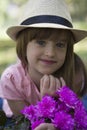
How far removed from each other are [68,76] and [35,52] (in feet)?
1.01

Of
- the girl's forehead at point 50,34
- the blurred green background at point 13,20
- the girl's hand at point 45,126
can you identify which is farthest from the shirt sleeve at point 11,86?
the blurred green background at point 13,20

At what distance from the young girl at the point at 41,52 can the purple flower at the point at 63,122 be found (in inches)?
11.7

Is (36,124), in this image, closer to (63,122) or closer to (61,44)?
(63,122)

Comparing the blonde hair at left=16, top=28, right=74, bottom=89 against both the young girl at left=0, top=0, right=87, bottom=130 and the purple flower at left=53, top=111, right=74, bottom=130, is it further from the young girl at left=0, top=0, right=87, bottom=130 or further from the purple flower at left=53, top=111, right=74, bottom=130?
the purple flower at left=53, top=111, right=74, bottom=130

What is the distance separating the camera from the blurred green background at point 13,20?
480 centimetres

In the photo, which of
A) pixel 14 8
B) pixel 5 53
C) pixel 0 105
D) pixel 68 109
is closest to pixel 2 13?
pixel 14 8

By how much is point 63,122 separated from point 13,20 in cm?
429

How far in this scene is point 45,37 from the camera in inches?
67.2

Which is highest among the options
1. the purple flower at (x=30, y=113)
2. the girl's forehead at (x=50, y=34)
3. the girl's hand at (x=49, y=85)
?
the girl's forehead at (x=50, y=34)

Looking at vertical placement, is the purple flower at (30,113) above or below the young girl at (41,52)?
below

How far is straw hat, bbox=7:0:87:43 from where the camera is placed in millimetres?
1713

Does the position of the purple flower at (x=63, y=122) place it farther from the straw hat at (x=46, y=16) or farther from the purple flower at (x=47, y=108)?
the straw hat at (x=46, y=16)

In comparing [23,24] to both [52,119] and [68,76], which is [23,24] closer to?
[68,76]

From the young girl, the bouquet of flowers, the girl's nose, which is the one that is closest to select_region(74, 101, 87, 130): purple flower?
the bouquet of flowers
